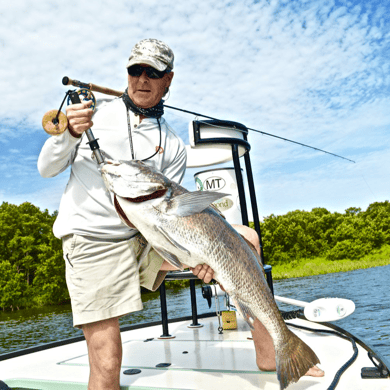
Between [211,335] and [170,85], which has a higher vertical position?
[170,85]

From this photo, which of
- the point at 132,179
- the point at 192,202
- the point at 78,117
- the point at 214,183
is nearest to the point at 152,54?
the point at 78,117

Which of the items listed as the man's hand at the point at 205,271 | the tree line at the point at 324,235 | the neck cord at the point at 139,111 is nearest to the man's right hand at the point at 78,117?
the neck cord at the point at 139,111

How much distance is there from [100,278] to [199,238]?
2.53 feet

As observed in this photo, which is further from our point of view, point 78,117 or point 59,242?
point 59,242

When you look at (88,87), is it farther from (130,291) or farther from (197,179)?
(197,179)

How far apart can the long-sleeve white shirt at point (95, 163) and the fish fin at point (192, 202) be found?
2.00 feet

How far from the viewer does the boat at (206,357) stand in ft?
8.46

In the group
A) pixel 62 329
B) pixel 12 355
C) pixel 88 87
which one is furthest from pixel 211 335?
pixel 62 329

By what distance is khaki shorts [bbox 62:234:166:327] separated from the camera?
233 centimetres

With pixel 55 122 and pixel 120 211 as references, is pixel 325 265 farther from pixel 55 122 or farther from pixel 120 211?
pixel 55 122

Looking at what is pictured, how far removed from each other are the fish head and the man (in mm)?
332

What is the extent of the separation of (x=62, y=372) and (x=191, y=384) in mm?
1165

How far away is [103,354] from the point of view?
228 cm

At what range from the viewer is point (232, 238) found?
2.06 m
